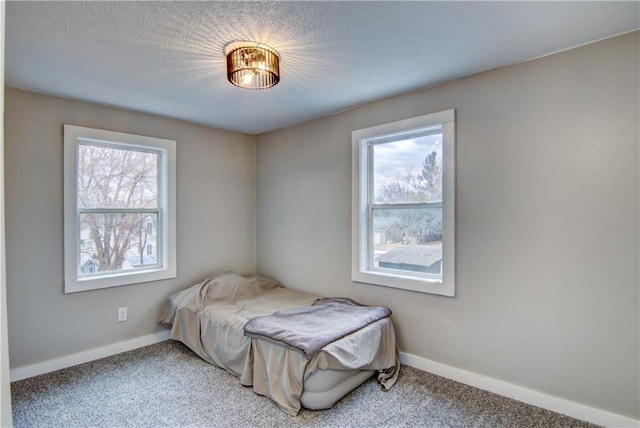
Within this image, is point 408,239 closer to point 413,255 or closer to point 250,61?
point 413,255

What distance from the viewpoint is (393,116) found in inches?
113

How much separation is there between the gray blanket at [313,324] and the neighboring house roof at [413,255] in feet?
1.45

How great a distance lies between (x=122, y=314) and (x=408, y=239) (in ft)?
8.84

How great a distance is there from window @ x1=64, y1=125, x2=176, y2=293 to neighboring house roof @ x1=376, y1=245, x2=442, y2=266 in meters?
2.17

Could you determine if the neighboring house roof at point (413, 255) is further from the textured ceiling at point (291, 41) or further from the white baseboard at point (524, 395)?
the textured ceiling at point (291, 41)

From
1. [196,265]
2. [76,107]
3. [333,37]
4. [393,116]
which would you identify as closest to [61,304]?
[196,265]

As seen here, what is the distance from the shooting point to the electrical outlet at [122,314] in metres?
3.08

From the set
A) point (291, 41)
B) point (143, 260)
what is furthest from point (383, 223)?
point (143, 260)

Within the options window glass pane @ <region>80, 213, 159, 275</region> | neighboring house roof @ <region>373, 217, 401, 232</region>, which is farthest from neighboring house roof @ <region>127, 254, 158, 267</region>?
neighboring house roof @ <region>373, 217, 401, 232</region>

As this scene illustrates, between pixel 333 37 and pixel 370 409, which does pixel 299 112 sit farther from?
pixel 370 409

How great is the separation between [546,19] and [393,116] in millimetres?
1271

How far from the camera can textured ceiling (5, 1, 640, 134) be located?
1.65 m

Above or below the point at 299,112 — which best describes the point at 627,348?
below

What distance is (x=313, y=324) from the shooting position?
2480 mm
